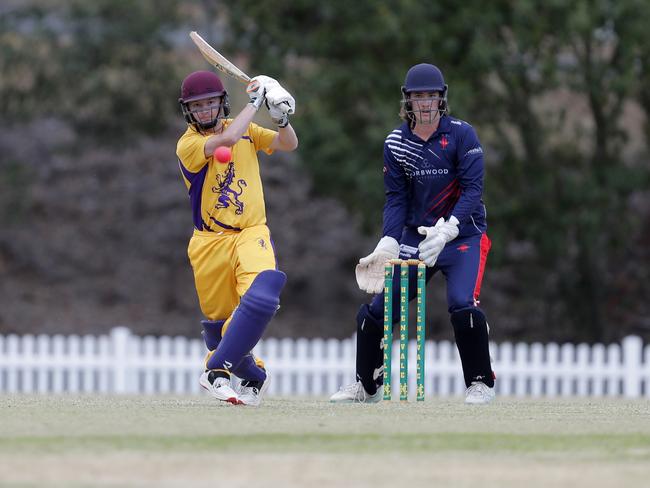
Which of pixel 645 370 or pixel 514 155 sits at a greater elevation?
pixel 514 155

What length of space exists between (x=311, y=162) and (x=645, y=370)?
5.24 metres

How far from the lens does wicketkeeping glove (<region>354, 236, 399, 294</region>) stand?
7.51 meters

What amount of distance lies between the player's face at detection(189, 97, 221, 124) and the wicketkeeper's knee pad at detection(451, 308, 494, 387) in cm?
166

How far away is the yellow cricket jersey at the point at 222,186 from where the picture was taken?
7238 millimetres

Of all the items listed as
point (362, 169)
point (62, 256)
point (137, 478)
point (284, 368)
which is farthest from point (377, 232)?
point (137, 478)

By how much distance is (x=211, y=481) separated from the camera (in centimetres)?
438

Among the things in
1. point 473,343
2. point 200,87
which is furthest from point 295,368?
point 200,87

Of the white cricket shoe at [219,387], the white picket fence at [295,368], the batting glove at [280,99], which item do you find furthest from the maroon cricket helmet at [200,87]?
the white picket fence at [295,368]

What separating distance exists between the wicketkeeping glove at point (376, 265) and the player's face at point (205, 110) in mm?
1129

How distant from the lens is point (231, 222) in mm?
7258

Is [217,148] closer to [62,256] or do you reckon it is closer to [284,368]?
[284,368]

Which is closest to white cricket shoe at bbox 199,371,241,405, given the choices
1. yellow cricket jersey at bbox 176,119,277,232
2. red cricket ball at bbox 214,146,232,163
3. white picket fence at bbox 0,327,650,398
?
yellow cricket jersey at bbox 176,119,277,232

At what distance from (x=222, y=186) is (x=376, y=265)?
0.96m

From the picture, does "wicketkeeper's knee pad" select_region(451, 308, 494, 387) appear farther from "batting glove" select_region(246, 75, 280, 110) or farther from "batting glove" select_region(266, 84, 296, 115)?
"batting glove" select_region(246, 75, 280, 110)
